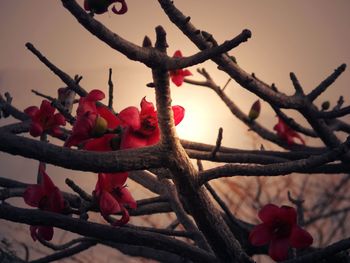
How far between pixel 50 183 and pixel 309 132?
48.4 inches

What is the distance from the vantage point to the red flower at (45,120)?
3.96 feet

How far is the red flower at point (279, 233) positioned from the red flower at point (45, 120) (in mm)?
719

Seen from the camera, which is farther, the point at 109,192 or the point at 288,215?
the point at 288,215

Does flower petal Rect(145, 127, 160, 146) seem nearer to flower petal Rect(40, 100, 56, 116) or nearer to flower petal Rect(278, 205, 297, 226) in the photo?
flower petal Rect(40, 100, 56, 116)

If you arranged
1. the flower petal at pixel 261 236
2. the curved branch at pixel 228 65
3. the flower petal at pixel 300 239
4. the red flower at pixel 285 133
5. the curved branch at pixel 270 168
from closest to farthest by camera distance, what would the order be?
the curved branch at pixel 270 168 → the curved branch at pixel 228 65 → the flower petal at pixel 300 239 → the flower petal at pixel 261 236 → the red flower at pixel 285 133

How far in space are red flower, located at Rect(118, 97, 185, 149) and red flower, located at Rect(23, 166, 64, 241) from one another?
25 centimetres

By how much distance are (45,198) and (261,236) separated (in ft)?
2.36

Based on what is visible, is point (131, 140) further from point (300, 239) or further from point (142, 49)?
point (300, 239)

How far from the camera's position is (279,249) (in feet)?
4.03

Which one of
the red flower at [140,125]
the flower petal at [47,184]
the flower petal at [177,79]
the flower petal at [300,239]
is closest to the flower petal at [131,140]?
the red flower at [140,125]

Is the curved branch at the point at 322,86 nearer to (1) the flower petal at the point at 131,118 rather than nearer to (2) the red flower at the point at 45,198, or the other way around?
(1) the flower petal at the point at 131,118

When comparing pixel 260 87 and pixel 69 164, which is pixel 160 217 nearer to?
Result: pixel 260 87

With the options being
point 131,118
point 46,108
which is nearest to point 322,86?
point 131,118

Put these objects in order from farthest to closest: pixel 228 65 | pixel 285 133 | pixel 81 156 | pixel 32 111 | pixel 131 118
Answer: pixel 285 133, pixel 32 111, pixel 228 65, pixel 131 118, pixel 81 156
